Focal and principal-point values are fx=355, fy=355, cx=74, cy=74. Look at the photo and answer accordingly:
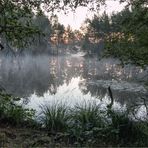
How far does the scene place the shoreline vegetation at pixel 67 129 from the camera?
25.8ft

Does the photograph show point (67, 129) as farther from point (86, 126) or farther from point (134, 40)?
point (134, 40)

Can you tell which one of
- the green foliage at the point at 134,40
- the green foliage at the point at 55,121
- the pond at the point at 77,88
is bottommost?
the pond at the point at 77,88

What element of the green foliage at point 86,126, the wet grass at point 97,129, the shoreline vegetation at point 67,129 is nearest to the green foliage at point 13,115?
the shoreline vegetation at point 67,129

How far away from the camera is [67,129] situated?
878 cm

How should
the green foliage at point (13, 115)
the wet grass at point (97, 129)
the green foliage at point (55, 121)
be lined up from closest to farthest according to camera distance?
the wet grass at point (97, 129) → the green foliage at point (13, 115) → the green foliage at point (55, 121)

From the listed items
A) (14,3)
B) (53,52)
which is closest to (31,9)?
(14,3)

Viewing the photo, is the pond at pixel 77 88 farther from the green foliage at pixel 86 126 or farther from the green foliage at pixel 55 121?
the green foliage at pixel 86 126

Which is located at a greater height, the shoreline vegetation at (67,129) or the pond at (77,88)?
the shoreline vegetation at (67,129)

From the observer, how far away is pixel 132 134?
8.49 metres

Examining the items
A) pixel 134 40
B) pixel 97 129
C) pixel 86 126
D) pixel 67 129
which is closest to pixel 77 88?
→ pixel 134 40

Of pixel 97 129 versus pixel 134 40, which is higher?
pixel 134 40

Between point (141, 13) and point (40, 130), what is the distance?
14.4ft

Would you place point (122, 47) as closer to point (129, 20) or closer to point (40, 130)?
point (129, 20)

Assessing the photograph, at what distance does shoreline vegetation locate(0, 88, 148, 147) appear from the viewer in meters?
7.85
